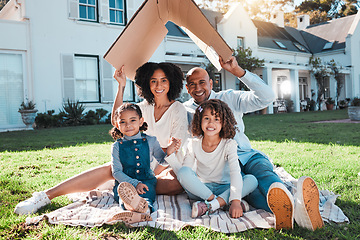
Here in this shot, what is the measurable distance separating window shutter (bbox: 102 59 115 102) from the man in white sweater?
937cm

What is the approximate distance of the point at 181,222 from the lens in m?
2.00

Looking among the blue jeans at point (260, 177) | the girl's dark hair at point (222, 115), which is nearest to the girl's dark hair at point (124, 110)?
the girl's dark hair at point (222, 115)

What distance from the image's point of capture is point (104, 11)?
39.1ft

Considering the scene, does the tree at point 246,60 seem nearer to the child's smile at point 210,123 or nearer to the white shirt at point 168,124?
the white shirt at point 168,124

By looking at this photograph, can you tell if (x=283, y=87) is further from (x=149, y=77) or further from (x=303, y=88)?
(x=149, y=77)

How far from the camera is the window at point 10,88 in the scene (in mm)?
10086

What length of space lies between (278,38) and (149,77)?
20.6 meters

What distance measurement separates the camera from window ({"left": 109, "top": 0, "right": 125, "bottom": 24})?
40.2ft

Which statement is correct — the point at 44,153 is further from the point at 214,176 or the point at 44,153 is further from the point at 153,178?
the point at 214,176

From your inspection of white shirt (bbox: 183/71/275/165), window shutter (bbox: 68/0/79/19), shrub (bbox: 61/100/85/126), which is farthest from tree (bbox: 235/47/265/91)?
white shirt (bbox: 183/71/275/165)

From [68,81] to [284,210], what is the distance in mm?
10361

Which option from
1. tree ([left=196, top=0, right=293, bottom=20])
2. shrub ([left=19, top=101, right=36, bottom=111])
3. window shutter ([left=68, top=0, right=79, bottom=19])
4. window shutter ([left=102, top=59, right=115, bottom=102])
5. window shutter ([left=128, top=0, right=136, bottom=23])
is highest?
tree ([left=196, top=0, right=293, bottom=20])

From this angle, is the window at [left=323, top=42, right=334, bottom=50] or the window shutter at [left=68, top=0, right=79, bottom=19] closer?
the window shutter at [left=68, top=0, right=79, bottom=19]

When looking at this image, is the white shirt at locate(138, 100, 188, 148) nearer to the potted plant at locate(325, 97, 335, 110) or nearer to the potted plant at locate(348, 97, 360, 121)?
the potted plant at locate(348, 97, 360, 121)
